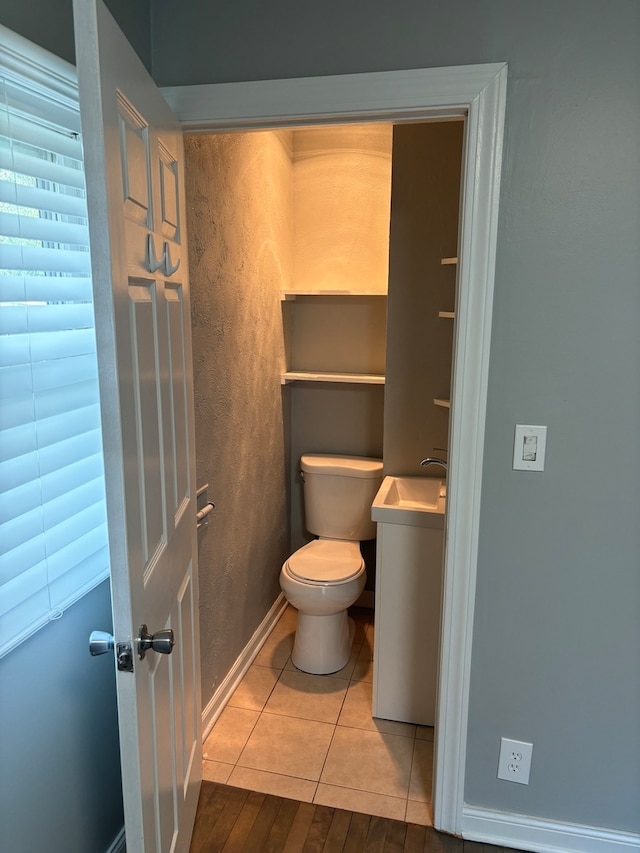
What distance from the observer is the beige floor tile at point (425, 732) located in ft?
7.51

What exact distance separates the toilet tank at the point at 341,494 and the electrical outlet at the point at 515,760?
4.19ft

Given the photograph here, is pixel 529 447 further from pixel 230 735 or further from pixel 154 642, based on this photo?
pixel 230 735

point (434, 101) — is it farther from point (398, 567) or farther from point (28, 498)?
point (398, 567)

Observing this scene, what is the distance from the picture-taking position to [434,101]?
1.47m

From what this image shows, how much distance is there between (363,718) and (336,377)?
1430 millimetres

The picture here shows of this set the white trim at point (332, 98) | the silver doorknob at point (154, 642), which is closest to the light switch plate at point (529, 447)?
the white trim at point (332, 98)

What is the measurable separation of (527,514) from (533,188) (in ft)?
2.64

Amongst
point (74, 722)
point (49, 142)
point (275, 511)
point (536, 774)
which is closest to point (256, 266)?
point (275, 511)

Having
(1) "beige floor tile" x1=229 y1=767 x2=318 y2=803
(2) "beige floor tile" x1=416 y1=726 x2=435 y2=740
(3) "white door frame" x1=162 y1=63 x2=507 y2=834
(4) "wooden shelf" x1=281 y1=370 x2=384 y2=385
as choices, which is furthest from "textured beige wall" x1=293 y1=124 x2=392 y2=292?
(1) "beige floor tile" x1=229 y1=767 x2=318 y2=803

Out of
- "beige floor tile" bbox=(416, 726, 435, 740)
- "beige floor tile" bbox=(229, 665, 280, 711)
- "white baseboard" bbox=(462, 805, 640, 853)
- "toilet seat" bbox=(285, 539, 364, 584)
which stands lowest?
"beige floor tile" bbox=(416, 726, 435, 740)

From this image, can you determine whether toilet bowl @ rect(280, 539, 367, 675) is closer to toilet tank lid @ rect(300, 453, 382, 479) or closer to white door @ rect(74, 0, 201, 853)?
toilet tank lid @ rect(300, 453, 382, 479)

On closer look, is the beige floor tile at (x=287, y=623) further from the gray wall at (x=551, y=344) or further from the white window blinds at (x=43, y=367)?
the white window blinds at (x=43, y=367)

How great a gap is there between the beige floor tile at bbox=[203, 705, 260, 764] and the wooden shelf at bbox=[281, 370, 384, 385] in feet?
4.69

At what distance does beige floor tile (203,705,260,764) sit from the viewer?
85.0 inches
